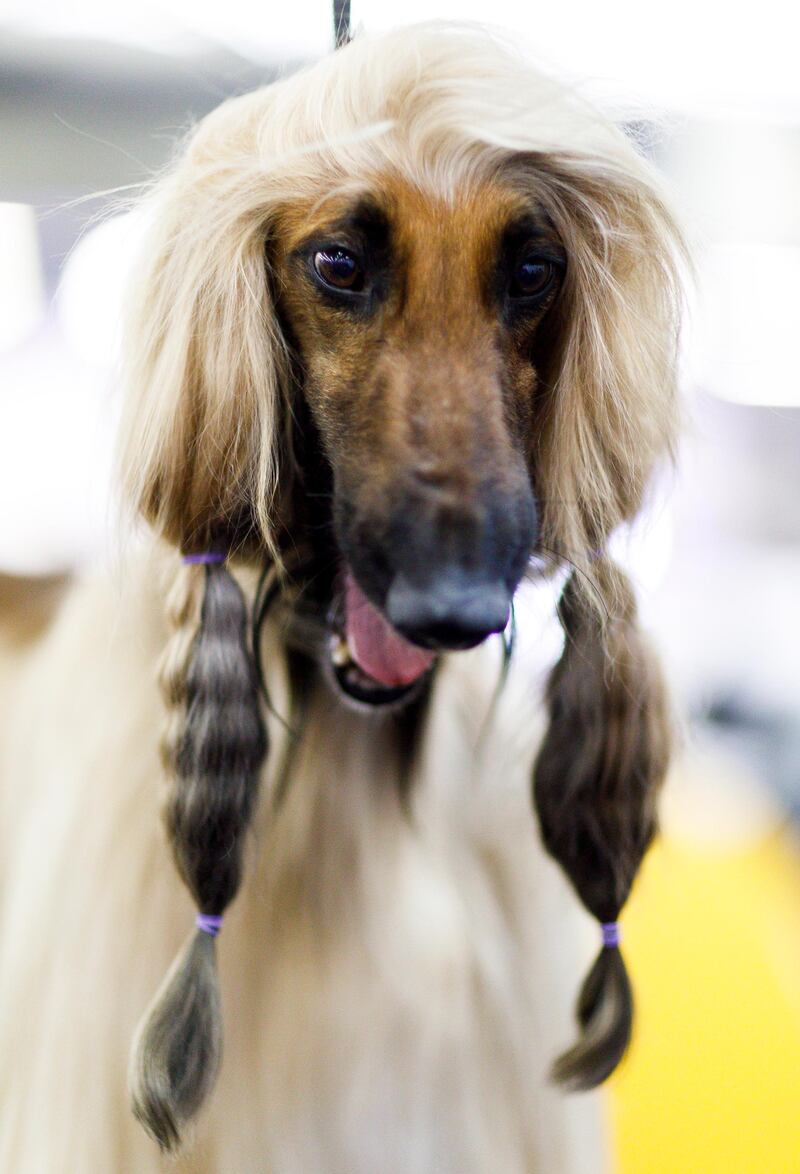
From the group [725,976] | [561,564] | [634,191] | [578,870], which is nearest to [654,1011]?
[725,976]

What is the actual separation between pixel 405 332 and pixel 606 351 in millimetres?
150

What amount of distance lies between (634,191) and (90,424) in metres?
0.44

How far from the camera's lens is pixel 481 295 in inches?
21.7

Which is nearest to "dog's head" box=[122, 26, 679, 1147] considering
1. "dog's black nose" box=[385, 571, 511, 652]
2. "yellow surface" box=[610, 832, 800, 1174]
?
"dog's black nose" box=[385, 571, 511, 652]

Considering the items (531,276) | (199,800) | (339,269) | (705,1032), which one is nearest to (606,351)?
(531,276)

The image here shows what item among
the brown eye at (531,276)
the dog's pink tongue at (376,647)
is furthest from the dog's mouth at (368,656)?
the brown eye at (531,276)

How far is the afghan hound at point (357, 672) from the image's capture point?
0.55 m

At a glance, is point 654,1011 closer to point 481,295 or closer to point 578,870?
point 578,870

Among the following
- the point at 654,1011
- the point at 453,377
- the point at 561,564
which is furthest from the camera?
the point at 654,1011

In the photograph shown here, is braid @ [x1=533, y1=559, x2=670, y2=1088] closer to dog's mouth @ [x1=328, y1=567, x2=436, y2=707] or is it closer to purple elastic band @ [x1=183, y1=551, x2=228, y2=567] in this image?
dog's mouth @ [x1=328, y1=567, x2=436, y2=707]

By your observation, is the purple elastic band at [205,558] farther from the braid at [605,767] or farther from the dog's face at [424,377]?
the braid at [605,767]

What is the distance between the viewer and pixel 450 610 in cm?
47

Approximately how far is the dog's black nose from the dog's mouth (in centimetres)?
15

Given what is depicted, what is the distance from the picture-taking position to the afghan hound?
0.55m
